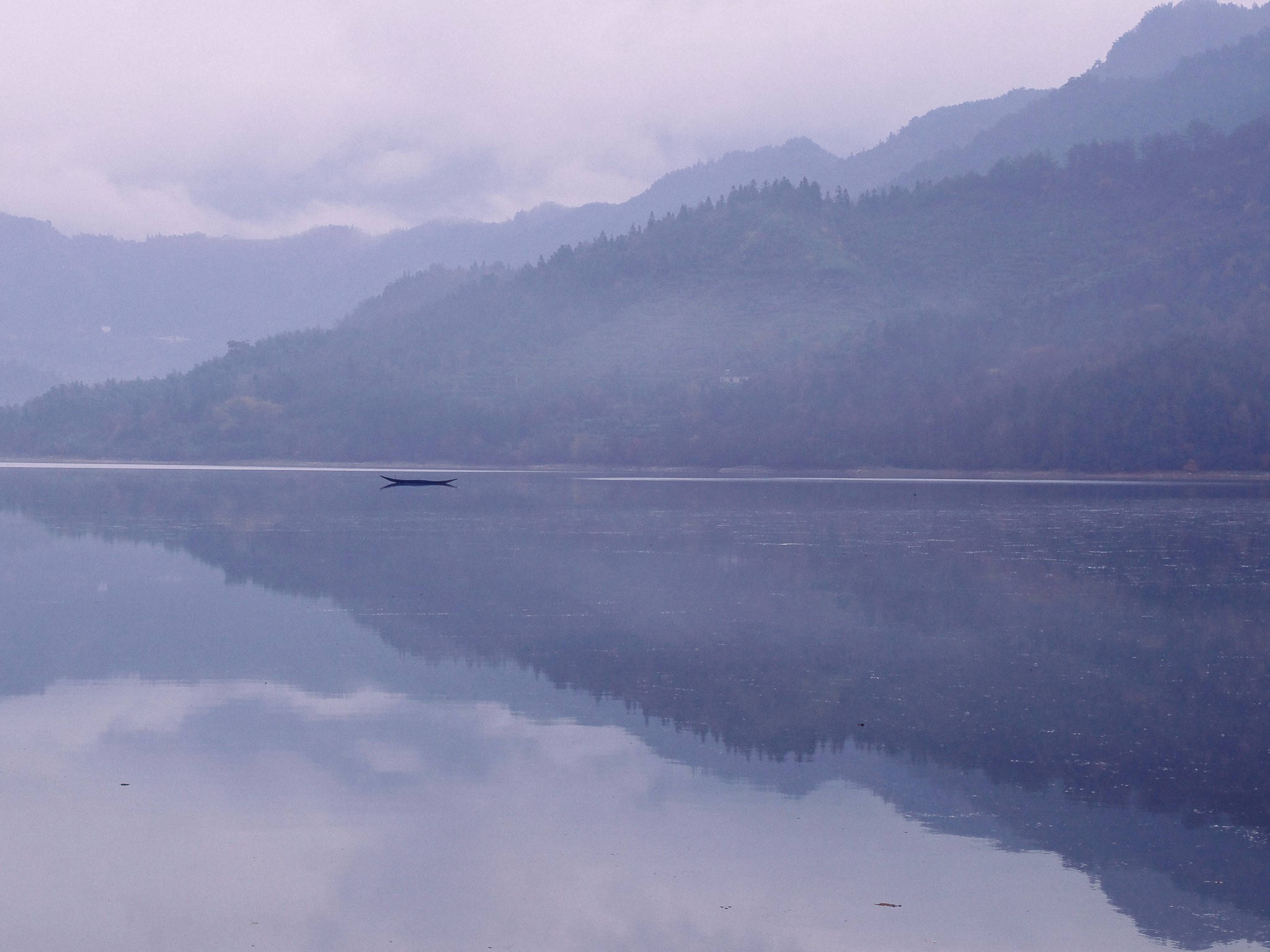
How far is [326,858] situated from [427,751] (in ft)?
10.6

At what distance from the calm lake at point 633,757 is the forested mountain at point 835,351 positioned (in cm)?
8118

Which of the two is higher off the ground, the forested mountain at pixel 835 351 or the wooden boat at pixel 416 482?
the forested mountain at pixel 835 351

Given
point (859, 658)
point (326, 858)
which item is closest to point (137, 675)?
point (326, 858)

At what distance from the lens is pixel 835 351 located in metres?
141

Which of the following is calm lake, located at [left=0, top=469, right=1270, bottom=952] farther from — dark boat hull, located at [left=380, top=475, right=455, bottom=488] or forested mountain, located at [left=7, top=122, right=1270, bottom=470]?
forested mountain, located at [left=7, top=122, right=1270, bottom=470]

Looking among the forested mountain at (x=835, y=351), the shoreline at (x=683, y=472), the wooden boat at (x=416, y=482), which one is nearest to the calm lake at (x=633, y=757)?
the wooden boat at (x=416, y=482)

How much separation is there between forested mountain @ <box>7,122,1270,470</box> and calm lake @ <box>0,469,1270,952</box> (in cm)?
8118

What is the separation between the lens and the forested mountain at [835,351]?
350 ft

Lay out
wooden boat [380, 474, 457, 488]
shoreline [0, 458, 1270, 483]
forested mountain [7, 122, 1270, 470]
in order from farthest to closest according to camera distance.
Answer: forested mountain [7, 122, 1270, 470] < shoreline [0, 458, 1270, 483] < wooden boat [380, 474, 457, 488]

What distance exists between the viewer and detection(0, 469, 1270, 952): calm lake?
364 inches

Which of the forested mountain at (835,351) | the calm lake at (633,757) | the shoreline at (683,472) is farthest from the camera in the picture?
the forested mountain at (835,351)

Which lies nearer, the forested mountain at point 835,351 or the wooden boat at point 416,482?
the wooden boat at point 416,482

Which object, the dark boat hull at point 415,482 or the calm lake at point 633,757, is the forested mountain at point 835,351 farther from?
the calm lake at point 633,757

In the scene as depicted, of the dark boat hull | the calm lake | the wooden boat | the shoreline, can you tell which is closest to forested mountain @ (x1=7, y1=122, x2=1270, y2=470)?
the shoreline
